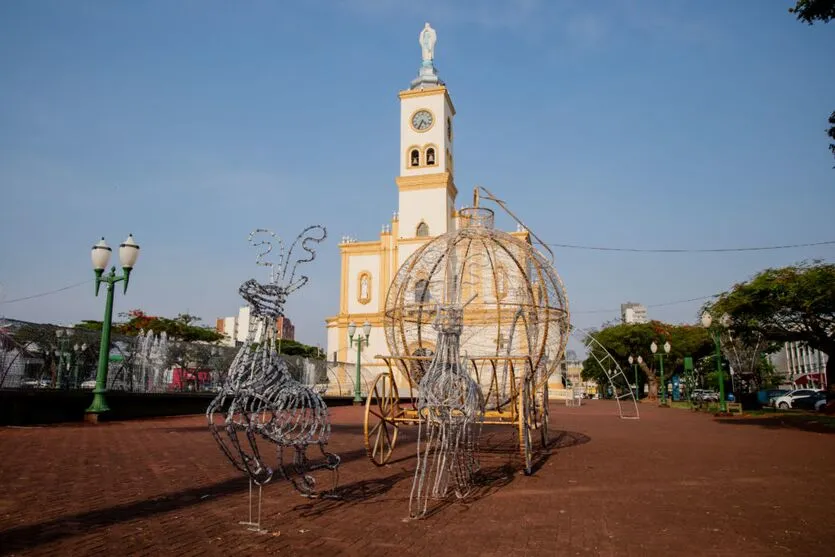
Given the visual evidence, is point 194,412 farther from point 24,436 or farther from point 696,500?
point 696,500

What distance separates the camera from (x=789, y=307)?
63.3ft

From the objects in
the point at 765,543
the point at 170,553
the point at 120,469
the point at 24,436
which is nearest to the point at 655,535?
the point at 765,543

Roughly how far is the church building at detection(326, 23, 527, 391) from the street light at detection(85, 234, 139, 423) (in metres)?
24.3

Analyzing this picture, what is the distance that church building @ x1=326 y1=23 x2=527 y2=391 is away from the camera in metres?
38.2

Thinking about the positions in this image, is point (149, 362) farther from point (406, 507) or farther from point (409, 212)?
point (409, 212)

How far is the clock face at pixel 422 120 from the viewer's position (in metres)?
39.2

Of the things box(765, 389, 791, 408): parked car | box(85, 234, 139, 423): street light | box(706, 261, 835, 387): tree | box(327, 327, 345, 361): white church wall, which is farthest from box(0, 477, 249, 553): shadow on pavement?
box(765, 389, 791, 408): parked car

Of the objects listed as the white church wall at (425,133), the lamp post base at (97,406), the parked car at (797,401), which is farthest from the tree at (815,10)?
the white church wall at (425,133)

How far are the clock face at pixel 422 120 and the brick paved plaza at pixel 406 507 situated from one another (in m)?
32.2

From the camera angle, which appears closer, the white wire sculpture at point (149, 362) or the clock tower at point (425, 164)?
the white wire sculpture at point (149, 362)

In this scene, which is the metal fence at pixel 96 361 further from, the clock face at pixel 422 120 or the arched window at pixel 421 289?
the clock face at pixel 422 120

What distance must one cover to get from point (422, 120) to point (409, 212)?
250 inches

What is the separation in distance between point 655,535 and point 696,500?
1694mm

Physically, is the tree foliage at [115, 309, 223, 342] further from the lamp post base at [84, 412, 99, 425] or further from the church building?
the lamp post base at [84, 412, 99, 425]
